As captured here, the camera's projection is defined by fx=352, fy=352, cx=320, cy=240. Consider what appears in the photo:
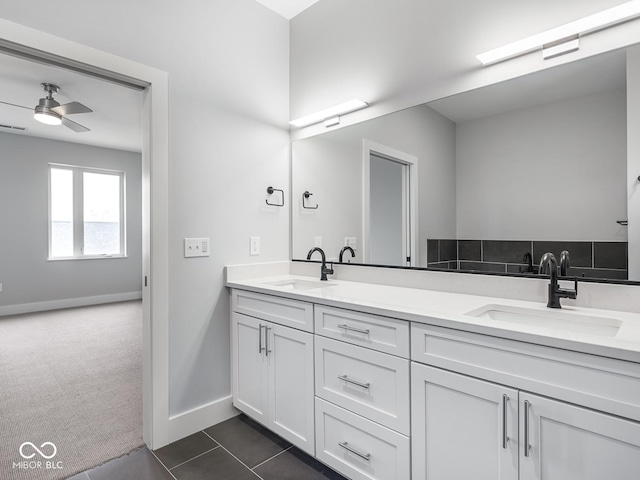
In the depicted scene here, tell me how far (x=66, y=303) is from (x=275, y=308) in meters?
5.18

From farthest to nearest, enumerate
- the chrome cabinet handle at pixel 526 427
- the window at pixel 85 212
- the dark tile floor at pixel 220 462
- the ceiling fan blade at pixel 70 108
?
the window at pixel 85 212 → the ceiling fan blade at pixel 70 108 → the dark tile floor at pixel 220 462 → the chrome cabinet handle at pixel 526 427

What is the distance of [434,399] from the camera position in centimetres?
→ 126

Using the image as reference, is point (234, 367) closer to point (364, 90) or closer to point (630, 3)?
point (364, 90)

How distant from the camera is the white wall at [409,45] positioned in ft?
4.97

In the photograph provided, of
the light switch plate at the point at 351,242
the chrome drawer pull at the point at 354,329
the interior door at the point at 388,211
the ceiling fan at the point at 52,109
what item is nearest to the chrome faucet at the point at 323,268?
the light switch plate at the point at 351,242

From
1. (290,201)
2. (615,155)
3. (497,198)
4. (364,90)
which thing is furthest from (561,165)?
(290,201)

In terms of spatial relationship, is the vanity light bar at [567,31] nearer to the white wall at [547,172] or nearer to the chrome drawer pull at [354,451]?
the white wall at [547,172]

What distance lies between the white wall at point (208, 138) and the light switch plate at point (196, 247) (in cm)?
A: 3

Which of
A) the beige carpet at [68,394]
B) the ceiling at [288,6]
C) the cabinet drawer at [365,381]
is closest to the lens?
the cabinet drawer at [365,381]

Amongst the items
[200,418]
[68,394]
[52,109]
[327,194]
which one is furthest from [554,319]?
[52,109]

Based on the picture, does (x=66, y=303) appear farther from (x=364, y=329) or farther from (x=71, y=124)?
(x=364, y=329)

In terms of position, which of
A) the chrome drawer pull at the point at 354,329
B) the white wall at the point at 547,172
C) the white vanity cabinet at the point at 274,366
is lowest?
the white vanity cabinet at the point at 274,366

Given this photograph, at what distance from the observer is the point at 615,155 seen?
1.38 m

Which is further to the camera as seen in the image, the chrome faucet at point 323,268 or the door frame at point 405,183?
the chrome faucet at point 323,268
